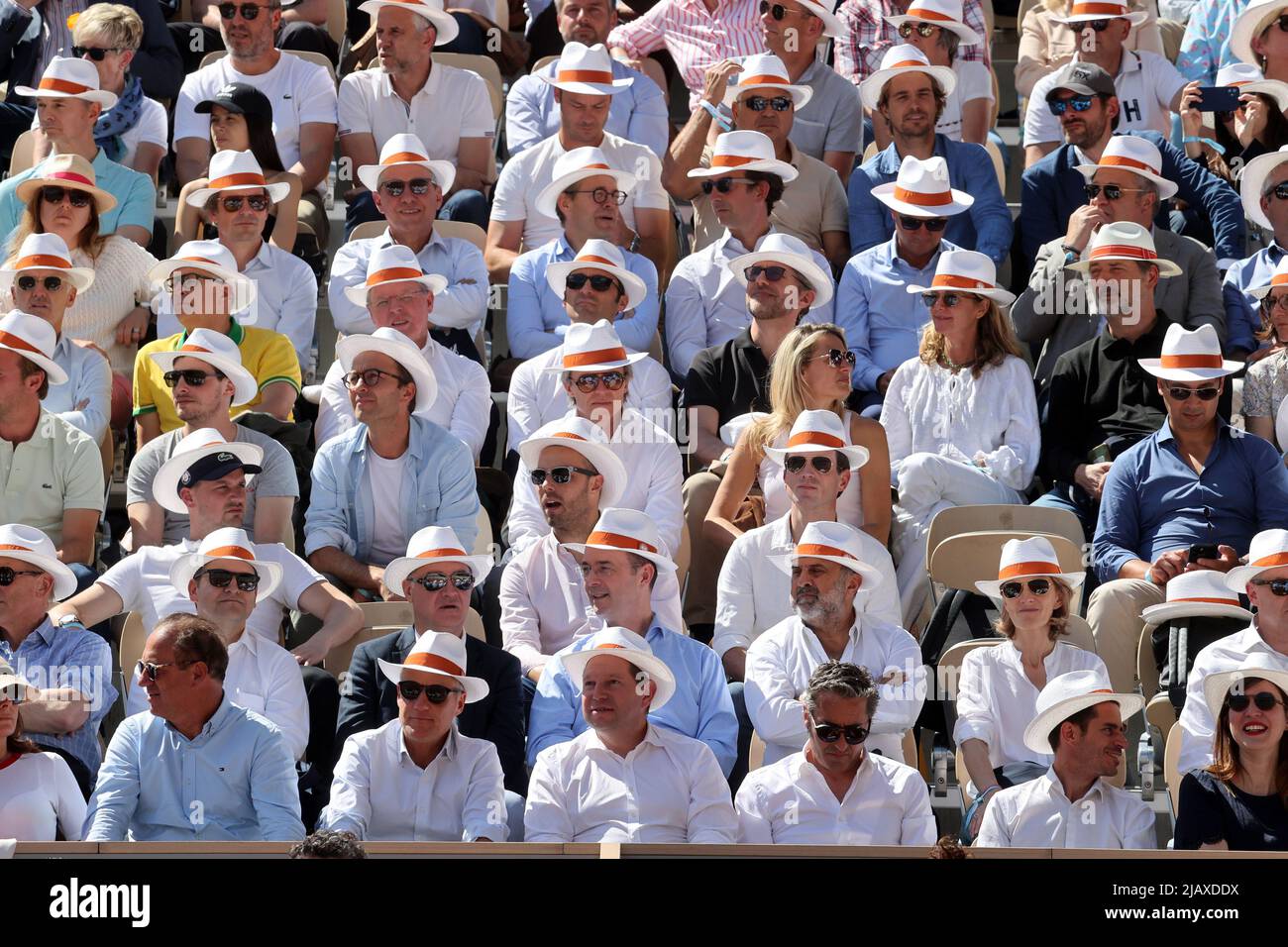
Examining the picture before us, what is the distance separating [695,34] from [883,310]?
2.39m

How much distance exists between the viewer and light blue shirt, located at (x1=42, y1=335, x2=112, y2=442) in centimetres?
920

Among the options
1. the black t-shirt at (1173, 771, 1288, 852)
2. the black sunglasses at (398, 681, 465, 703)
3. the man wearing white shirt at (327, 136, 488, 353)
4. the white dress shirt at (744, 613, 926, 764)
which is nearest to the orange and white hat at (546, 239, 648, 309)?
the man wearing white shirt at (327, 136, 488, 353)

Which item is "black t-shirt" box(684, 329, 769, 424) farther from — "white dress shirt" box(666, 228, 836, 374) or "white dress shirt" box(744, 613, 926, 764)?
"white dress shirt" box(744, 613, 926, 764)

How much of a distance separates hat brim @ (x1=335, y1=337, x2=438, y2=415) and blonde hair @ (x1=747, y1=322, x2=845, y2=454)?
1152mm

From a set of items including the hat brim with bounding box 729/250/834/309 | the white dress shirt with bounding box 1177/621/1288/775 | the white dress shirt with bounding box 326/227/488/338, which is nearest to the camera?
the white dress shirt with bounding box 1177/621/1288/775

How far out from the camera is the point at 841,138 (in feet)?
36.2

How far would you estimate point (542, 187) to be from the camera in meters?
10.5

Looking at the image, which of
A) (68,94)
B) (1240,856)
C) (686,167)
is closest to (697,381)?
(686,167)

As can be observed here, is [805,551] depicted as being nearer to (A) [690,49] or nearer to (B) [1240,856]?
(B) [1240,856]

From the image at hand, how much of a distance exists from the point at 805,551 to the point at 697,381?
1.68m

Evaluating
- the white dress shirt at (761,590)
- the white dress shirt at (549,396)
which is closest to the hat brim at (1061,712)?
the white dress shirt at (761,590)

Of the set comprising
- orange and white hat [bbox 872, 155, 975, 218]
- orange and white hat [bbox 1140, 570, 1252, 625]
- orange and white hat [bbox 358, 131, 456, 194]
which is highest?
orange and white hat [bbox 358, 131, 456, 194]

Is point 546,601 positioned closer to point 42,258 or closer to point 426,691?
point 426,691
